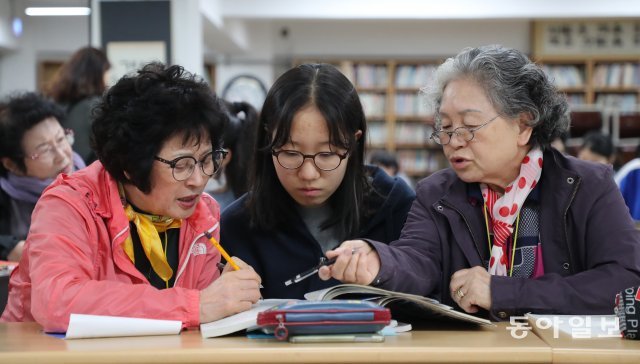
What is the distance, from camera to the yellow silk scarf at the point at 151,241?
1.93m

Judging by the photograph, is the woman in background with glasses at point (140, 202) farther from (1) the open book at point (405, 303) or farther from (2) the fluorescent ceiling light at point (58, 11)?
(2) the fluorescent ceiling light at point (58, 11)

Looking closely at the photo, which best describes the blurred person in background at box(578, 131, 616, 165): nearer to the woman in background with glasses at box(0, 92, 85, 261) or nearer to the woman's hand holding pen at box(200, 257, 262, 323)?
the woman in background with glasses at box(0, 92, 85, 261)

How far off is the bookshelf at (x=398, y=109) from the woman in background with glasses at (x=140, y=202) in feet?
26.8

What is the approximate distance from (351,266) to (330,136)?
15.8 inches

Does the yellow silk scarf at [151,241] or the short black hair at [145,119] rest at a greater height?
the short black hair at [145,119]

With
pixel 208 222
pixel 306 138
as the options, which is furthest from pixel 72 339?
pixel 306 138

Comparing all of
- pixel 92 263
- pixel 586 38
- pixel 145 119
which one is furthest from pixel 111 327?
pixel 586 38

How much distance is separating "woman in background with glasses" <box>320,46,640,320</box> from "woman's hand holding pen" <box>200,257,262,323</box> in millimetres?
333

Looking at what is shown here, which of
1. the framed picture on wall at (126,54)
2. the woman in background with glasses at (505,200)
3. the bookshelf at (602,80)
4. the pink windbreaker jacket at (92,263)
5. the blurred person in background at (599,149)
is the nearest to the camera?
the pink windbreaker jacket at (92,263)

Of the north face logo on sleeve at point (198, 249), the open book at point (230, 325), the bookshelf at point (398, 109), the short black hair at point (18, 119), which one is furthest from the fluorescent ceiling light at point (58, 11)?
the open book at point (230, 325)

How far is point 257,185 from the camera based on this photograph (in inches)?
85.0

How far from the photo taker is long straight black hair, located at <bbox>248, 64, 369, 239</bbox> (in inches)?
79.0

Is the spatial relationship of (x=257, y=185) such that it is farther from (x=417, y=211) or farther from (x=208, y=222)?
(x=417, y=211)

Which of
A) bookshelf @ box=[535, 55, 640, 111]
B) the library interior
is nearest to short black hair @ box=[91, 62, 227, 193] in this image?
the library interior
